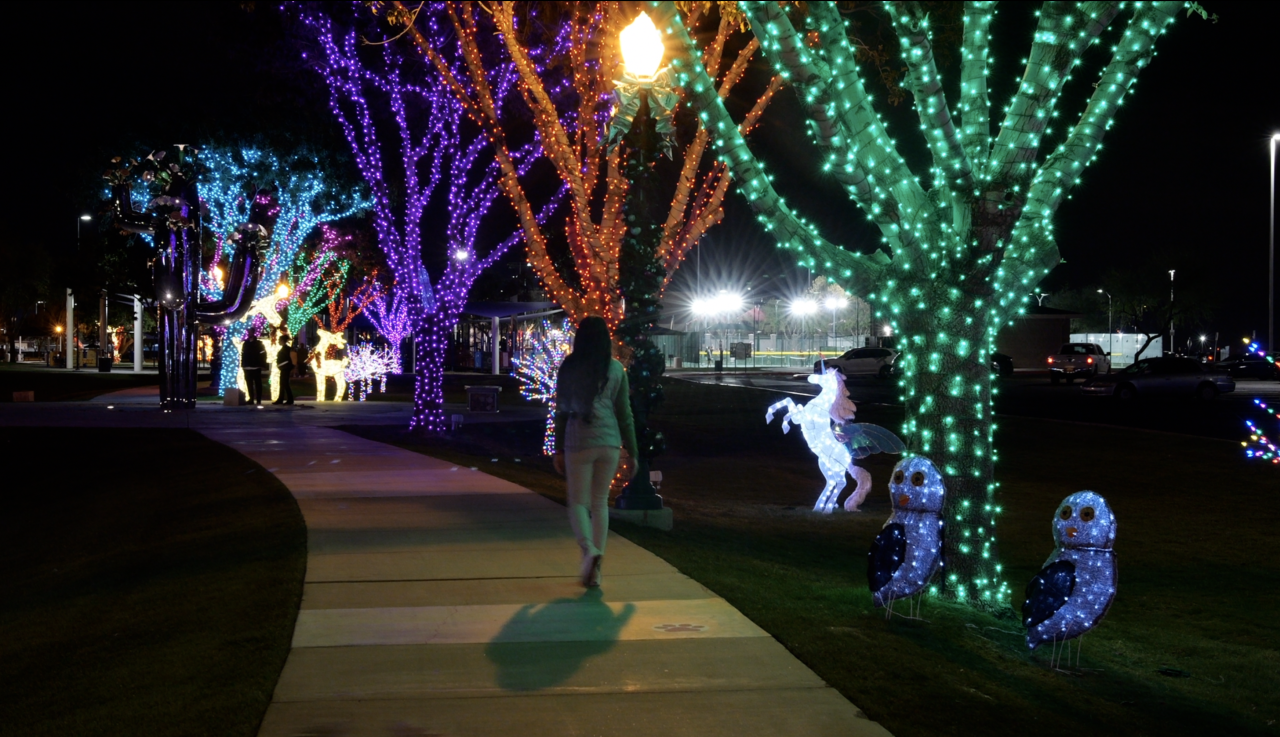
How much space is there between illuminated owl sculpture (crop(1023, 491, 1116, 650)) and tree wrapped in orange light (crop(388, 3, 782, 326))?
7123 mm

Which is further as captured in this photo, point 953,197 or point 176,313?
point 176,313

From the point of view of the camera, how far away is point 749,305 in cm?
9000

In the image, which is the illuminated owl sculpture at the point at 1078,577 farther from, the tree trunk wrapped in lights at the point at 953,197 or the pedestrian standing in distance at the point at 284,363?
the pedestrian standing in distance at the point at 284,363

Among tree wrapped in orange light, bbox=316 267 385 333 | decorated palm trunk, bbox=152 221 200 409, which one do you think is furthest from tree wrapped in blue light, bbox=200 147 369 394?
tree wrapped in orange light, bbox=316 267 385 333

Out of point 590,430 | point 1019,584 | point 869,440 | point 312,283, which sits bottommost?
point 1019,584

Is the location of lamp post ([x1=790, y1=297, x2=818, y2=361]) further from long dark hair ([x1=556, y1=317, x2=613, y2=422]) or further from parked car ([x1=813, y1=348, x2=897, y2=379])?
long dark hair ([x1=556, y1=317, x2=613, y2=422])

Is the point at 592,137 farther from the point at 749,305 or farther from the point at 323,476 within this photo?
the point at 749,305

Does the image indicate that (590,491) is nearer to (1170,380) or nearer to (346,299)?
(1170,380)

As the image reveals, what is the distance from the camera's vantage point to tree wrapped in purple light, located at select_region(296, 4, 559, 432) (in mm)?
18266

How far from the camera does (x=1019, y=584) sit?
1003 cm

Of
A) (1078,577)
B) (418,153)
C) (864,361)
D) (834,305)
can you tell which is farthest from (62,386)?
(834,305)

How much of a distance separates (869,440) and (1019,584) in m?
3.17

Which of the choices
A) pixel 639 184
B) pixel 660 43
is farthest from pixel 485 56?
pixel 660 43

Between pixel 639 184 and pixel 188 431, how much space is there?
11.8 m
